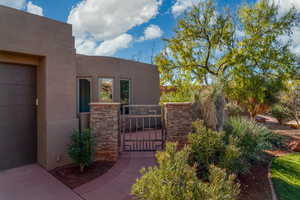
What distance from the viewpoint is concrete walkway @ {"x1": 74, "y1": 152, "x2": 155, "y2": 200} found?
3188 mm

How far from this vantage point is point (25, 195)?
10.5ft

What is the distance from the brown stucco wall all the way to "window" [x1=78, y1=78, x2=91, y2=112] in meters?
0.26

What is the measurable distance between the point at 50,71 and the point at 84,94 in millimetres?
3446

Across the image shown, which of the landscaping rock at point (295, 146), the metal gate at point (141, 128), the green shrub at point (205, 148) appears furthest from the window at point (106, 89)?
the landscaping rock at point (295, 146)

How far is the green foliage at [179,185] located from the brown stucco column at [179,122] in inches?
111

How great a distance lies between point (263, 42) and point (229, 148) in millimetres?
6798

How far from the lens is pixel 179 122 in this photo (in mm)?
5180

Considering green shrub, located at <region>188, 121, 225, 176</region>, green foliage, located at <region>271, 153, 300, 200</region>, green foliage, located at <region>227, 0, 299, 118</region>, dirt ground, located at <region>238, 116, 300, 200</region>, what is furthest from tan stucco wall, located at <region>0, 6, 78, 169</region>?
green foliage, located at <region>227, 0, 299, 118</region>

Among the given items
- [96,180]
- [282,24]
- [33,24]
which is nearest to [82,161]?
[96,180]

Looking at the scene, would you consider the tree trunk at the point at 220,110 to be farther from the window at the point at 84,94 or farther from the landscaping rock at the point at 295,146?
the window at the point at 84,94

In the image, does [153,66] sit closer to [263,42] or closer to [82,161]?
[263,42]

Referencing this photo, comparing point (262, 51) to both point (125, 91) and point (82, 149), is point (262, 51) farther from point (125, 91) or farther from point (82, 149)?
point (82, 149)

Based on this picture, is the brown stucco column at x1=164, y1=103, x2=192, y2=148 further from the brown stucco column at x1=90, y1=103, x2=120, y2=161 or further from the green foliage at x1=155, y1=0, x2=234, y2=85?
the green foliage at x1=155, y1=0, x2=234, y2=85

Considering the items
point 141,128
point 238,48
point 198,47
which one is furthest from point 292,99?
point 141,128
